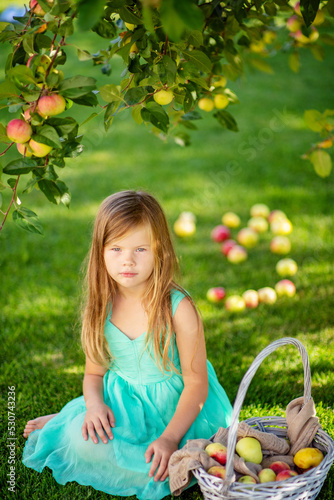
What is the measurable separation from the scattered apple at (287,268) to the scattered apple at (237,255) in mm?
275

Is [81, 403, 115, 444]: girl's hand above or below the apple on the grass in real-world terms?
below

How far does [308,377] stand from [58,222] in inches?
111

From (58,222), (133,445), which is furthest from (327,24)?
(58,222)

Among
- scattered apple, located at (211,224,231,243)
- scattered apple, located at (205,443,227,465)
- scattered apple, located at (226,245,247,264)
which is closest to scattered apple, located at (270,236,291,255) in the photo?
scattered apple, located at (226,245,247,264)

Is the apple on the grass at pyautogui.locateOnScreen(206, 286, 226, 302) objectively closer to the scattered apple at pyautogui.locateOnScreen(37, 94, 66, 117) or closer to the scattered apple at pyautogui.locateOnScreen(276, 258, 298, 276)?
the scattered apple at pyautogui.locateOnScreen(276, 258, 298, 276)

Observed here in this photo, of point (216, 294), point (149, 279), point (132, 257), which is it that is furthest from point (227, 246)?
point (132, 257)

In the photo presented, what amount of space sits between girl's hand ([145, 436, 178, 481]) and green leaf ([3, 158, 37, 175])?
3.12ft

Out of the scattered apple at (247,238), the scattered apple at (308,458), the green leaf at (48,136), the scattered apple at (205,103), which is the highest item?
the scattered apple at (205,103)

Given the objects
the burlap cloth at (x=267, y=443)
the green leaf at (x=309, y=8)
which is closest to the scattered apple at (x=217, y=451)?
the burlap cloth at (x=267, y=443)

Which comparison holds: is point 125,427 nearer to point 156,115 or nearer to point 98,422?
point 98,422

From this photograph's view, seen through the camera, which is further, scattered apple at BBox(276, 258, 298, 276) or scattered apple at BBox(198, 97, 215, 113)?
scattered apple at BBox(276, 258, 298, 276)

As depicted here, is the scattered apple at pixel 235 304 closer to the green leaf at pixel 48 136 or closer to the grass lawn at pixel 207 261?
the grass lawn at pixel 207 261

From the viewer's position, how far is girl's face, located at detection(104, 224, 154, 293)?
1.74m

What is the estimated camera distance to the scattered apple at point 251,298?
289 cm
